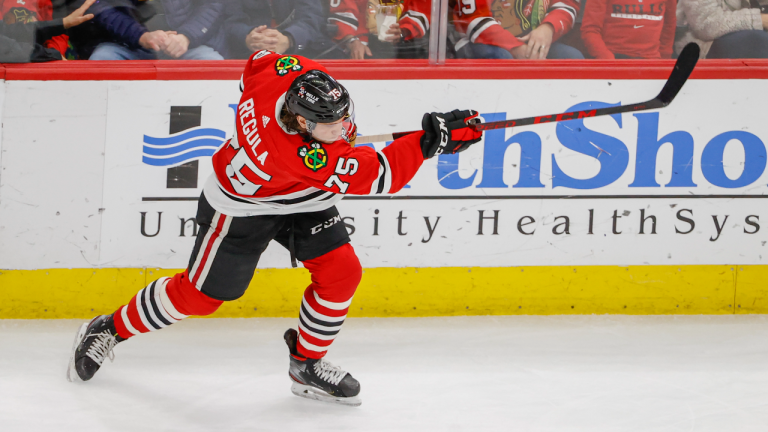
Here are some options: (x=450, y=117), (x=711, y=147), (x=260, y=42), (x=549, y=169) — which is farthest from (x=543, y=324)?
(x=260, y=42)

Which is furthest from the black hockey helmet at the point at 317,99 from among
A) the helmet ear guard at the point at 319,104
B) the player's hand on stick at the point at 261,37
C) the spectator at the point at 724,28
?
the spectator at the point at 724,28

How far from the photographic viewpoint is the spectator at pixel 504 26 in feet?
9.36

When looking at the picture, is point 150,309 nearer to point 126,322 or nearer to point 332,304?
point 126,322

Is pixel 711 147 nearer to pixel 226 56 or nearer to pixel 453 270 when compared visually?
pixel 453 270

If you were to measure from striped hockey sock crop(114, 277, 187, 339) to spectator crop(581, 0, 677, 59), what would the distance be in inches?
69.4

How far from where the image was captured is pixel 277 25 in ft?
9.30

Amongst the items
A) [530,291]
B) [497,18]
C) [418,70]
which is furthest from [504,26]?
[530,291]

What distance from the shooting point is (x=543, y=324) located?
9.48ft

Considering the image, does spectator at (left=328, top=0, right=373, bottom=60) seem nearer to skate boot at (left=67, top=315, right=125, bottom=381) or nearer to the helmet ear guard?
the helmet ear guard

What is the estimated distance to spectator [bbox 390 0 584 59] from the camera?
285 cm

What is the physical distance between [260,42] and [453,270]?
1.12 m

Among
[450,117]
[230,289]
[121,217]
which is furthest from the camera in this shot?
[121,217]

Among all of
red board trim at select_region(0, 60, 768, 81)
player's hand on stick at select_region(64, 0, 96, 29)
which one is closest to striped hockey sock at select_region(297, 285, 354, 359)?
red board trim at select_region(0, 60, 768, 81)

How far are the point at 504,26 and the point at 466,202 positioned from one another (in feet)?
2.24
